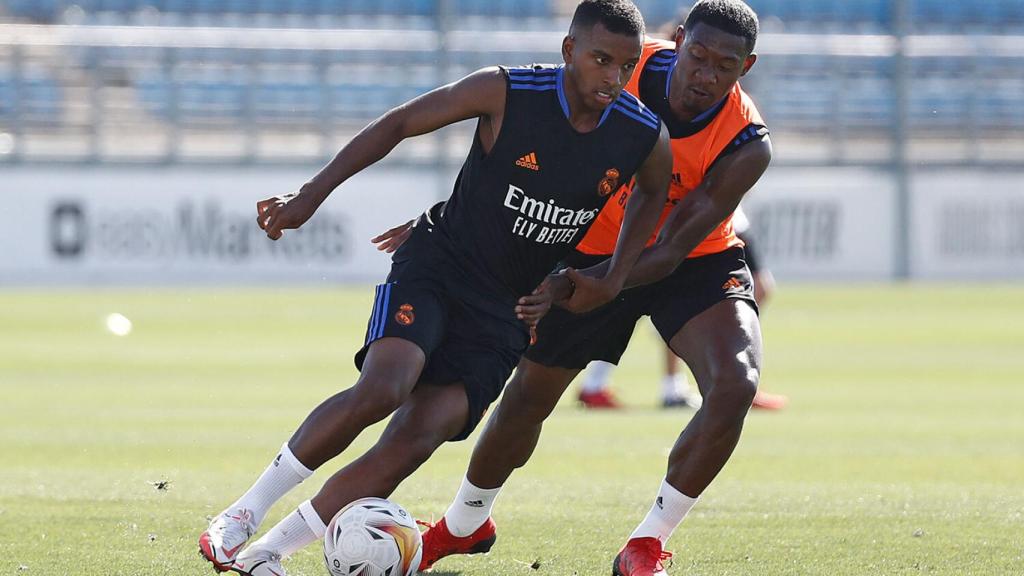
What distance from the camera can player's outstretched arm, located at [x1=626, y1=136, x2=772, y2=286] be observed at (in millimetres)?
5629

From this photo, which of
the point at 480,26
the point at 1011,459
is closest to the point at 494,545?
the point at 1011,459

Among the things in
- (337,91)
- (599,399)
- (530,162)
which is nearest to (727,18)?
(530,162)

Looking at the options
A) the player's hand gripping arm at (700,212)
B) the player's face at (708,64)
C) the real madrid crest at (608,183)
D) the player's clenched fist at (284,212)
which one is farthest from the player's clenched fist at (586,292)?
the player's clenched fist at (284,212)

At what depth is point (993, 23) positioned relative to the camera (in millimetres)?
29797

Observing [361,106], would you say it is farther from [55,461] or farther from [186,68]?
[55,461]

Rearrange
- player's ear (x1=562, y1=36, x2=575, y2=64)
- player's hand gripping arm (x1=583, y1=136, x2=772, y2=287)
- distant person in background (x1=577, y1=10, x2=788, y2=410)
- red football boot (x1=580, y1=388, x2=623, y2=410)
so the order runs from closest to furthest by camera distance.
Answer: player's ear (x1=562, y1=36, x2=575, y2=64) → player's hand gripping arm (x1=583, y1=136, x2=772, y2=287) → distant person in background (x1=577, y1=10, x2=788, y2=410) → red football boot (x1=580, y1=388, x2=623, y2=410)

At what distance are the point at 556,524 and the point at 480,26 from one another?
2256cm

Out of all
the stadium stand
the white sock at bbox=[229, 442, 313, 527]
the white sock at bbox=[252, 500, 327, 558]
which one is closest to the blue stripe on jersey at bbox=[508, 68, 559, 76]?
the white sock at bbox=[229, 442, 313, 527]

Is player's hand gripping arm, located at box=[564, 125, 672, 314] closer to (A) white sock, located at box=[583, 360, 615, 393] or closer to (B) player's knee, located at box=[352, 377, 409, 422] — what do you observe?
(B) player's knee, located at box=[352, 377, 409, 422]

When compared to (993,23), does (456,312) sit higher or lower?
higher

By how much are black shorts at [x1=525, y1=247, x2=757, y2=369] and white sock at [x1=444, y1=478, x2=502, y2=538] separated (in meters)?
0.57

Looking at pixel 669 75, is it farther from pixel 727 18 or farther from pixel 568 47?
pixel 568 47

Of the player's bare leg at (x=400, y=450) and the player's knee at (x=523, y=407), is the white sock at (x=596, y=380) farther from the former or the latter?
the player's bare leg at (x=400, y=450)

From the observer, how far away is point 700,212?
5.66 meters
